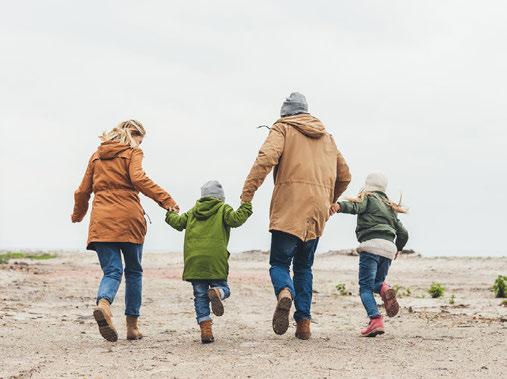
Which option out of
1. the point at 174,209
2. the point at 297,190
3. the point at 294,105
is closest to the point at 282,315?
the point at 297,190

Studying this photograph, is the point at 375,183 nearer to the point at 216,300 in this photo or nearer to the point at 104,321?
the point at 216,300

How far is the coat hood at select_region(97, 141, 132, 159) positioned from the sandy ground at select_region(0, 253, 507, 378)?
1.99 meters

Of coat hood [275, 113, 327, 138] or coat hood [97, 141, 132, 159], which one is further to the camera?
coat hood [97, 141, 132, 159]

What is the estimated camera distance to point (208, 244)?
8195 mm

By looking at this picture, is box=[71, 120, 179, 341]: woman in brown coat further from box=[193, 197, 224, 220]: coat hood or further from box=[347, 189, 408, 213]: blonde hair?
box=[347, 189, 408, 213]: blonde hair

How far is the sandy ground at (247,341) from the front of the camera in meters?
6.72

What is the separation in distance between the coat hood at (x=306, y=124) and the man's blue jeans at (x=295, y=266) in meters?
1.09

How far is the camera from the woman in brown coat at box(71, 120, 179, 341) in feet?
27.4

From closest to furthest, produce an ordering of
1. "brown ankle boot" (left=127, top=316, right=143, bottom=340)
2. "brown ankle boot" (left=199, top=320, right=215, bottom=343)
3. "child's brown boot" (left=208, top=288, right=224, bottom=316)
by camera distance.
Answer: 1. "child's brown boot" (left=208, top=288, right=224, bottom=316)
2. "brown ankle boot" (left=199, top=320, right=215, bottom=343)
3. "brown ankle boot" (left=127, top=316, right=143, bottom=340)

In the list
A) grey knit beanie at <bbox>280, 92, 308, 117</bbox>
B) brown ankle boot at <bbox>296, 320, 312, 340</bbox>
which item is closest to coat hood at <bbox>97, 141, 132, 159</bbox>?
grey knit beanie at <bbox>280, 92, 308, 117</bbox>

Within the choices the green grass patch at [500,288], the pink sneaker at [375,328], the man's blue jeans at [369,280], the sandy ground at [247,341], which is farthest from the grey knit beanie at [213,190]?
the green grass patch at [500,288]

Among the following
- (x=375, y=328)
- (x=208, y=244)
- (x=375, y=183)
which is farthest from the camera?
(x=375, y=183)

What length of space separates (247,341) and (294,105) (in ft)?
8.42

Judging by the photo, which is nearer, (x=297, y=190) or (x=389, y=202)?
(x=297, y=190)
